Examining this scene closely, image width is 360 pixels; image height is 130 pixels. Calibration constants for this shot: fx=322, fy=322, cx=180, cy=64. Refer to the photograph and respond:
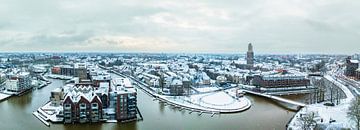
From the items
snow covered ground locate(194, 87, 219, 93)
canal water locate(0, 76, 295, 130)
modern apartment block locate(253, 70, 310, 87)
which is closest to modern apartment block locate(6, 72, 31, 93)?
canal water locate(0, 76, 295, 130)

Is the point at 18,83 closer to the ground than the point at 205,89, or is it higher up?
higher up

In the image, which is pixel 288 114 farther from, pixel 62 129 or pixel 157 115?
pixel 62 129

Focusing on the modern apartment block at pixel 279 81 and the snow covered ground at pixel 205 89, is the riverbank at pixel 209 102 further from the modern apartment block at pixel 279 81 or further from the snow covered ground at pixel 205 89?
the modern apartment block at pixel 279 81

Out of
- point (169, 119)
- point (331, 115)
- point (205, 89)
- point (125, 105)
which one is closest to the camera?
point (125, 105)

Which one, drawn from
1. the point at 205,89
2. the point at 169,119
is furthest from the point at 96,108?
the point at 205,89

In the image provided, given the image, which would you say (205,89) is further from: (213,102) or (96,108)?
(96,108)

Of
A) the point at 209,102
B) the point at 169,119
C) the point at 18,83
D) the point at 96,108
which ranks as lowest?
the point at 169,119

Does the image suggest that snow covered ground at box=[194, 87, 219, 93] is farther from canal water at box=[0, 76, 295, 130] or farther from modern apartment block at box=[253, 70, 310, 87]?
canal water at box=[0, 76, 295, 130]

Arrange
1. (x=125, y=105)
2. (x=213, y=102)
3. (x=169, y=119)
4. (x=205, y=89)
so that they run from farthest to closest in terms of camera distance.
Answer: (x=205, y=89) → (x=213, y=102) → (x=169, y=119) → (x=125, y=105)
